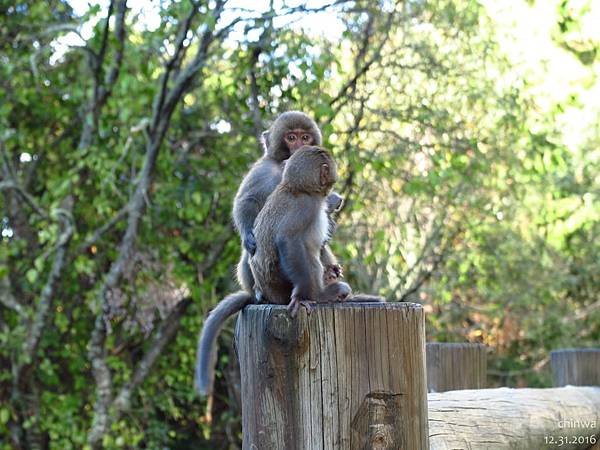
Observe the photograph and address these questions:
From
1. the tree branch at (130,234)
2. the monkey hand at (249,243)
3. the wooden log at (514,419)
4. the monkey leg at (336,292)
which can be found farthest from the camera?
the tree branch at (130,234)

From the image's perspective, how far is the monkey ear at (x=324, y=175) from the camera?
302cm

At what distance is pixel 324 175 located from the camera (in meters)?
3.04

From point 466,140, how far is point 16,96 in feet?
12.1

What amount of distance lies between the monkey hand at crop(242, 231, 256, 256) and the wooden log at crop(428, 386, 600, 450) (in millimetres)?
979

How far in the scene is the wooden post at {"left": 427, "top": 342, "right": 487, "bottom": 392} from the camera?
384 centimetres

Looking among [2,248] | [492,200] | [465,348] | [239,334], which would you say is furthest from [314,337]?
[492,200]

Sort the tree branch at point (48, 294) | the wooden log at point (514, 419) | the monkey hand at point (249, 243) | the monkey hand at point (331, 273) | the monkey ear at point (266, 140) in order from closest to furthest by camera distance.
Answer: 1. the wooden log at point (514, 419)
2. the monkey hand at point (331, 273)
3. the monkey hand at point (249, 243)
4. the monkey ear at point (266, 140)
5. the tree branch at point (48, 294)

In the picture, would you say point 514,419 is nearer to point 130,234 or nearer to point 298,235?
point 298,235

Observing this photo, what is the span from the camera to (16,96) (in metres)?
7.14

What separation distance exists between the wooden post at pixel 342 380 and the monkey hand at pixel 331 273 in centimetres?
139

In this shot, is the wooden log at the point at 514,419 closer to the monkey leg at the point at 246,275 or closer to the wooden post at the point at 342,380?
the wooden post at the point at 342,380

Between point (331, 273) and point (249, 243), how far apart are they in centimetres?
41

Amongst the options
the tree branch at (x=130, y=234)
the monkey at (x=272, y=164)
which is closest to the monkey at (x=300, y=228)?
the monkey at (x=272, y=164)

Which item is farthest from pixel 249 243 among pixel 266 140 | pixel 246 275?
pixel 266 140
